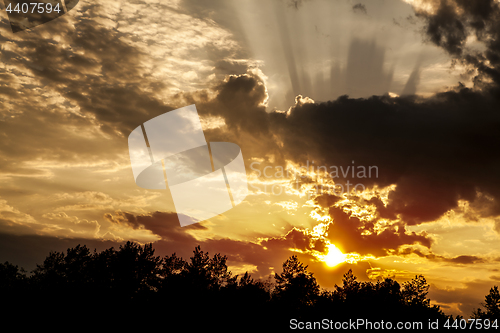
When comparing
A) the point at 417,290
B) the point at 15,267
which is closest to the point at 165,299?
the point at 417,290

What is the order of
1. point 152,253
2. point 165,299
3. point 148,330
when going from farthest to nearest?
point 152,253 → point 165,299 → point 148,330

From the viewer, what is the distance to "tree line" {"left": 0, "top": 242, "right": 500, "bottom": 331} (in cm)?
4766

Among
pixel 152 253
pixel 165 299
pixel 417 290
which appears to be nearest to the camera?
pixel 165 299

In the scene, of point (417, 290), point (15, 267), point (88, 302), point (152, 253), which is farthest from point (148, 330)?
point (15, 267)

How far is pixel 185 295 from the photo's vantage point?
1975 inches

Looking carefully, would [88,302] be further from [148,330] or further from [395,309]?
[395,309]

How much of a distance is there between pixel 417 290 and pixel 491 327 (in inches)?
1111

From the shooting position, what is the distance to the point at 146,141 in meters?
28.0

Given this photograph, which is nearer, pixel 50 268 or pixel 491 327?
pixel 491 327

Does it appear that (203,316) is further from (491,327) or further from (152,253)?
(491,327)

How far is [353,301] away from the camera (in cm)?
6369

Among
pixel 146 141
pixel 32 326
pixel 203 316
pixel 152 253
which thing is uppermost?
pixel 146 141

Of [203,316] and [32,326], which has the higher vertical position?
[203,316]

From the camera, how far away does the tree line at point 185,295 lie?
156 feet
